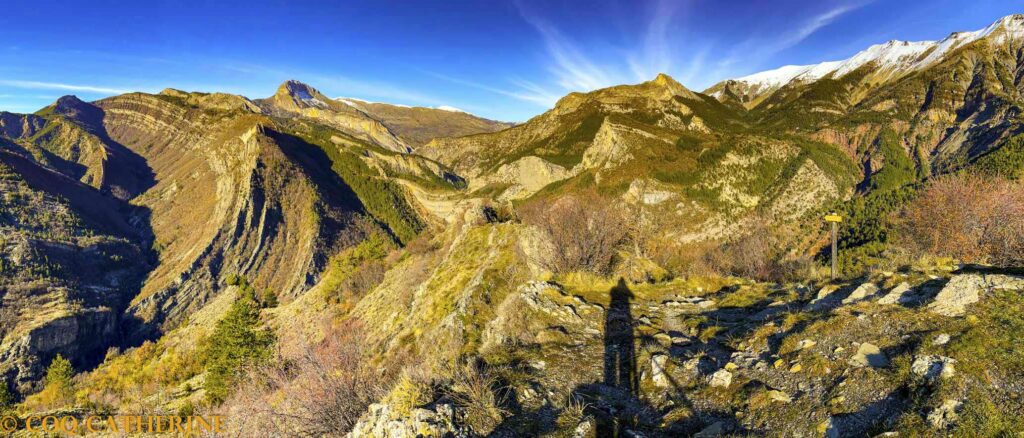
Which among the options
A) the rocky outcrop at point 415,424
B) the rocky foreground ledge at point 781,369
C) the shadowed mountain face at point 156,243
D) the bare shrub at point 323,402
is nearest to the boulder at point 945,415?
the rocky foreground ledge at point 781,369

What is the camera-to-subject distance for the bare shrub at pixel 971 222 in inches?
790

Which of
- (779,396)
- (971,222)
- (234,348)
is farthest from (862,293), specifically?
(234,348)

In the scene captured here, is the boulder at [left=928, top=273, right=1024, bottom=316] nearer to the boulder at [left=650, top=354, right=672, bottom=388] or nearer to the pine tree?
the boulder at [left=650, top=354, right=672, bottom=388]

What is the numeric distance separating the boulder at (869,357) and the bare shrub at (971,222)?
1433cm

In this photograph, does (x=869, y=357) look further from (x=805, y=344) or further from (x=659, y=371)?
(x=659, y=371)

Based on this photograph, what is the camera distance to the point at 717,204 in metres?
140

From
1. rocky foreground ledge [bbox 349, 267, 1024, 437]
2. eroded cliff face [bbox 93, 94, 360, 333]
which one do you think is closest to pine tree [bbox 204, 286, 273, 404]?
rocky foreground ledge [bbox 349, 267, 1024, 437]

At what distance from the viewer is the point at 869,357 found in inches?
321

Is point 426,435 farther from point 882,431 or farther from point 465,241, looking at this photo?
point 465,241

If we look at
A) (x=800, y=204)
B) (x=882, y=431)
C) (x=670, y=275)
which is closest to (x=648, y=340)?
(x=882, y=431)

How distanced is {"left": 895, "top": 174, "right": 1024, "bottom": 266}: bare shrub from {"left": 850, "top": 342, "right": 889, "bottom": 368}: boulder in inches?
564

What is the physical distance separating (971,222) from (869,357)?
993 inches

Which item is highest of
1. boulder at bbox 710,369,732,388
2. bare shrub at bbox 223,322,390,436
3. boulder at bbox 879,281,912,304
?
boulder at bbox 879,281,912,304

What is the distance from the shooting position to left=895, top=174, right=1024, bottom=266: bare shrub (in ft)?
65.8
